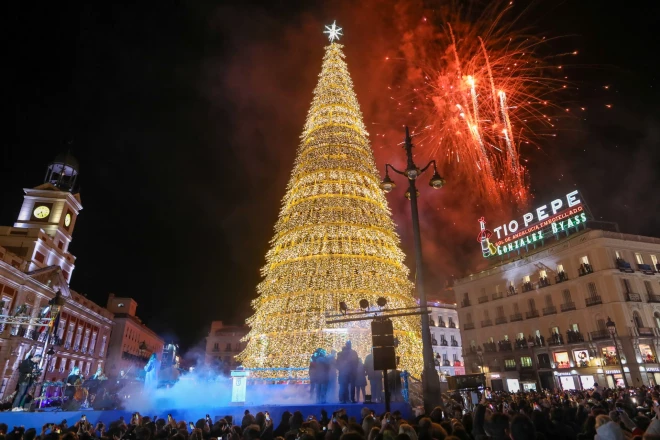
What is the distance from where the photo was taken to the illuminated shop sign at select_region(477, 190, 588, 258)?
129ft

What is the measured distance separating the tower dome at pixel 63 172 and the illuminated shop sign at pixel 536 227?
59.5 meters

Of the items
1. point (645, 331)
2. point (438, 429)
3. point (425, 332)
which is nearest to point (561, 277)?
point (645, 331)

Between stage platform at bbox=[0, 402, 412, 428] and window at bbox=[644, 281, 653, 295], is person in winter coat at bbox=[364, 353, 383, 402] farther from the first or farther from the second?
window at bbox=[644, 281, 653, 295]

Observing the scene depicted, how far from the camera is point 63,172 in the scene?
57.3m

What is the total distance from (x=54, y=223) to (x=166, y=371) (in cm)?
4227

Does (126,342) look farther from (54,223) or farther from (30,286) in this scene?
(30,286)

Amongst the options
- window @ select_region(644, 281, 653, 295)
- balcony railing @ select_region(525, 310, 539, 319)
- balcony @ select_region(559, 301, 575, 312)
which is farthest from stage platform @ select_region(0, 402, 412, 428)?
window @ select_region(644, 281, 653, 295)

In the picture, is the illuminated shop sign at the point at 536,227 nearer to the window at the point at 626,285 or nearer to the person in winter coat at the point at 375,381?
the window at the point at 626,285

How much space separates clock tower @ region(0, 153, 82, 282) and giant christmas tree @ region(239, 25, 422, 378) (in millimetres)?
35978

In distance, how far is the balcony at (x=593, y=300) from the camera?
Result: 34750 millimetres

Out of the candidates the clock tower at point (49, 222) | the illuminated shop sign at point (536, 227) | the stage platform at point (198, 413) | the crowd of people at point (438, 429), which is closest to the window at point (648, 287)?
the illuminated shop sign at point (536, 227)

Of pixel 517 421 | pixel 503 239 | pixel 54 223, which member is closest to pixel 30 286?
pixel 54 223

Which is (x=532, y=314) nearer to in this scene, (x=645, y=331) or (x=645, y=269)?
(x=645, y=331)

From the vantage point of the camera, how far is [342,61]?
2736 cm
